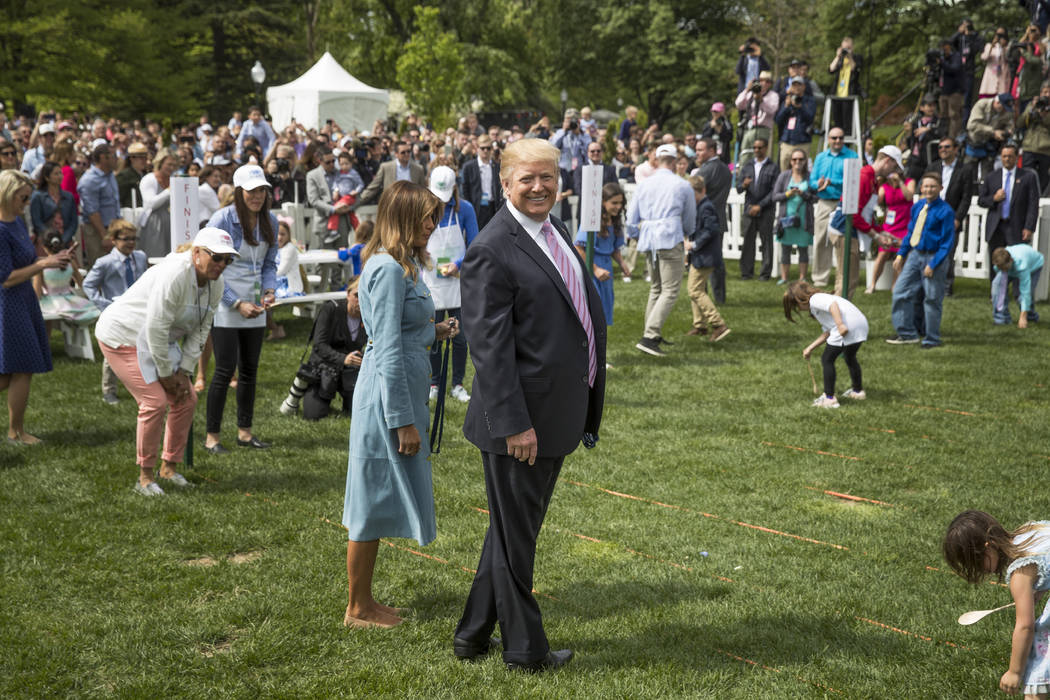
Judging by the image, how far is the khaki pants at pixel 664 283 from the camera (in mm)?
11227

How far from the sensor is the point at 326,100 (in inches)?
1351

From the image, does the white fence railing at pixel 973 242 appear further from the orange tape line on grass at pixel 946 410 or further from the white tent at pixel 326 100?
the white tent at pixel 326 100

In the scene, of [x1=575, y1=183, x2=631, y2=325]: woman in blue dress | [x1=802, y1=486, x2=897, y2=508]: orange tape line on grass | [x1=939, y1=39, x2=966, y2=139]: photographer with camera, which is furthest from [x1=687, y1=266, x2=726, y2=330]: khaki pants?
[x1=939, y1=39, x2=966, y2=139]: photographer with camera

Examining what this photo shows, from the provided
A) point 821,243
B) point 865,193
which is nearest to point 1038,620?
point 865,193

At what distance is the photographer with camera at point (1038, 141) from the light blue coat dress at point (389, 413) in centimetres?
1563

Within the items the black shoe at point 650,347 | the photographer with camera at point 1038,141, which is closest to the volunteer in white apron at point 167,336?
the black shoe at point 650,347

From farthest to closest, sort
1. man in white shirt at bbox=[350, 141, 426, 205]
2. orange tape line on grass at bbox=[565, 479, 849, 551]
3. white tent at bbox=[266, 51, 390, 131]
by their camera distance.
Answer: white tent at bbox=[266, 51, 390, 131] → man in white shirt at bbox=[350, 141, 426, 205] → orange tape line on grass at bbox=[565, 479, 849, 551]

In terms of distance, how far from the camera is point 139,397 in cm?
657

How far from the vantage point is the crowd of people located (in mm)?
3975

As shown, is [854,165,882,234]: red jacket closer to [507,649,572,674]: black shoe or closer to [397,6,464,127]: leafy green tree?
[507,649,572,674]: black shoe

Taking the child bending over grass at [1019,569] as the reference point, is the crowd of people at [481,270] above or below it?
above

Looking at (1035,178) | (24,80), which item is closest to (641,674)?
(1035,178)

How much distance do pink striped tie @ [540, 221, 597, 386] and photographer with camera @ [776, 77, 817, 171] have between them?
13.8 meters

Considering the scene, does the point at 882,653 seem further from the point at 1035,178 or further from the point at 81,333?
the point at 1035,178
